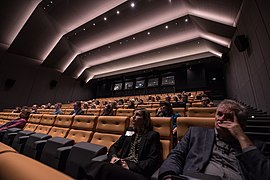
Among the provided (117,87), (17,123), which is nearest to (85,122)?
(17,123)

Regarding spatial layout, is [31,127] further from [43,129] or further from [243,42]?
[243,42]

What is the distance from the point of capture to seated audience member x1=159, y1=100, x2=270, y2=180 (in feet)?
2.37

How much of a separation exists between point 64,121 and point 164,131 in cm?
192

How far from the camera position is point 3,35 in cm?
668

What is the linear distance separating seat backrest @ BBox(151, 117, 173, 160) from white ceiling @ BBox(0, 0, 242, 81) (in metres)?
4.16

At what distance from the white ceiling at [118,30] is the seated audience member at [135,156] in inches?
171

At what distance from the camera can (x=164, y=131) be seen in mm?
1316

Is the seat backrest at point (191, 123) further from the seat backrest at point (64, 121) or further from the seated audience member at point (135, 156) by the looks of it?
the seat backrest at point (64, 121)

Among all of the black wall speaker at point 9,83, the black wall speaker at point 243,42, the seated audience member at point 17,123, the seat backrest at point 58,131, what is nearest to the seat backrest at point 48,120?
the seat backrest at point 58,131

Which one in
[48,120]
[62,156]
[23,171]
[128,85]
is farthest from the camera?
[128,85]

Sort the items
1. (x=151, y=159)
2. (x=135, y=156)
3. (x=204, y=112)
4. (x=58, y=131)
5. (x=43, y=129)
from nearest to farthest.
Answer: (x=151, y=159) < (x=135, y=156) < (x=204, y=112) < (x=58, y=131) < (x=43, y=129)

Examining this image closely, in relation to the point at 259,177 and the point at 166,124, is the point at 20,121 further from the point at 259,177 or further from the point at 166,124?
the point at 259,177

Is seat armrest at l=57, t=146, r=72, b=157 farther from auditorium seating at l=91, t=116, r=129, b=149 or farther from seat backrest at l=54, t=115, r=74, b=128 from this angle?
seat backrest at l=54, t=115, r=74, b=128

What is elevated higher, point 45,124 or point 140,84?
point 140,84
